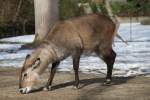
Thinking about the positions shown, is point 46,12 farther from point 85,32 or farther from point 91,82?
point 85,32

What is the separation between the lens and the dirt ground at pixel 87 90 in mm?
9484

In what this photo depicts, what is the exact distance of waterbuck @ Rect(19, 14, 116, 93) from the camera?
979cm

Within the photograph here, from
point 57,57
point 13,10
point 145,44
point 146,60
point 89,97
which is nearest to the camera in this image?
point 89,97

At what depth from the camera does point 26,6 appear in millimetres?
30109

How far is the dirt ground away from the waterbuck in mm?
233

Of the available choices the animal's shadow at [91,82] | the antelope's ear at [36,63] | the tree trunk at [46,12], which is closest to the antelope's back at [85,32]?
the antelope's ear at [36,63]

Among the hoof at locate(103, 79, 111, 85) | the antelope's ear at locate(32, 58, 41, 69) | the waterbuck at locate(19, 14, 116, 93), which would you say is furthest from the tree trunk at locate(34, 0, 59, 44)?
the antelope's ear at locate(32, 58, 41, 69)

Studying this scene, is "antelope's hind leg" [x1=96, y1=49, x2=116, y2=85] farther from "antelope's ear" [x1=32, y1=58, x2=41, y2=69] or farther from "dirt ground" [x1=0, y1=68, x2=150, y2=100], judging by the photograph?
"antelope's ear" [x1=32, y1=58, x2=41, y2=69]

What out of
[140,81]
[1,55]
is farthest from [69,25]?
[1,55]

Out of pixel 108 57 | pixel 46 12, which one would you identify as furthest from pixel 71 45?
pixel 46 12

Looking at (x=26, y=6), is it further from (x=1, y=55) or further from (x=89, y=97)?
(x=89, y=97)

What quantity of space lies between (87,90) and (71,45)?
2.85 ft

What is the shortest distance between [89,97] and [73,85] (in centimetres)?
121

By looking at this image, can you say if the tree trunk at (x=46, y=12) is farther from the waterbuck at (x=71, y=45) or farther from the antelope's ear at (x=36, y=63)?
the antelope's ear at (x=36, y=63)
